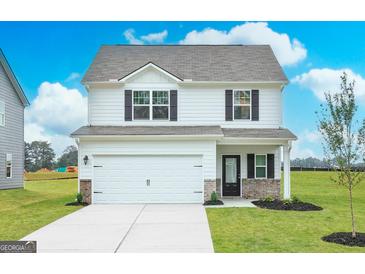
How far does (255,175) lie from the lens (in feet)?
67.8

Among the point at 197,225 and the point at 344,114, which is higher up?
the point at 344,114

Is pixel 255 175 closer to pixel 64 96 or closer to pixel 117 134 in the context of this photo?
pixel 117 134

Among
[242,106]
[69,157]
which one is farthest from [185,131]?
[69,157]

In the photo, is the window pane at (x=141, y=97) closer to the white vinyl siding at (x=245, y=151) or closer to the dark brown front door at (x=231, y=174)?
the white vinyl siding at (x=245, y=151)

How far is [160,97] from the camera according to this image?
66.5 ft

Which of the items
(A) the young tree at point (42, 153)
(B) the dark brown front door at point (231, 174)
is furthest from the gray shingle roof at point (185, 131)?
(A) the young tree at point (42, 153)

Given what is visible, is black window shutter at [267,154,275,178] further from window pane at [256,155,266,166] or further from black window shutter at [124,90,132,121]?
black window shutter at [124,90,132,121]

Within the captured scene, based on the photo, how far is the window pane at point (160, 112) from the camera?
20.1m

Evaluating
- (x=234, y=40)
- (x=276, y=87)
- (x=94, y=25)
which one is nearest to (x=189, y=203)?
(x=276, y=87)

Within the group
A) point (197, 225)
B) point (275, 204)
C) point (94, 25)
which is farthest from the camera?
point (275, 204)

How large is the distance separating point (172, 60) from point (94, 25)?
10.1 metres

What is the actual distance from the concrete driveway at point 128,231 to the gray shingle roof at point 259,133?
4.13m

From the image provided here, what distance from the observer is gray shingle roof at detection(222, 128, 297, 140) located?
19250mm

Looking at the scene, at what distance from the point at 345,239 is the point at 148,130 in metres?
9.65
